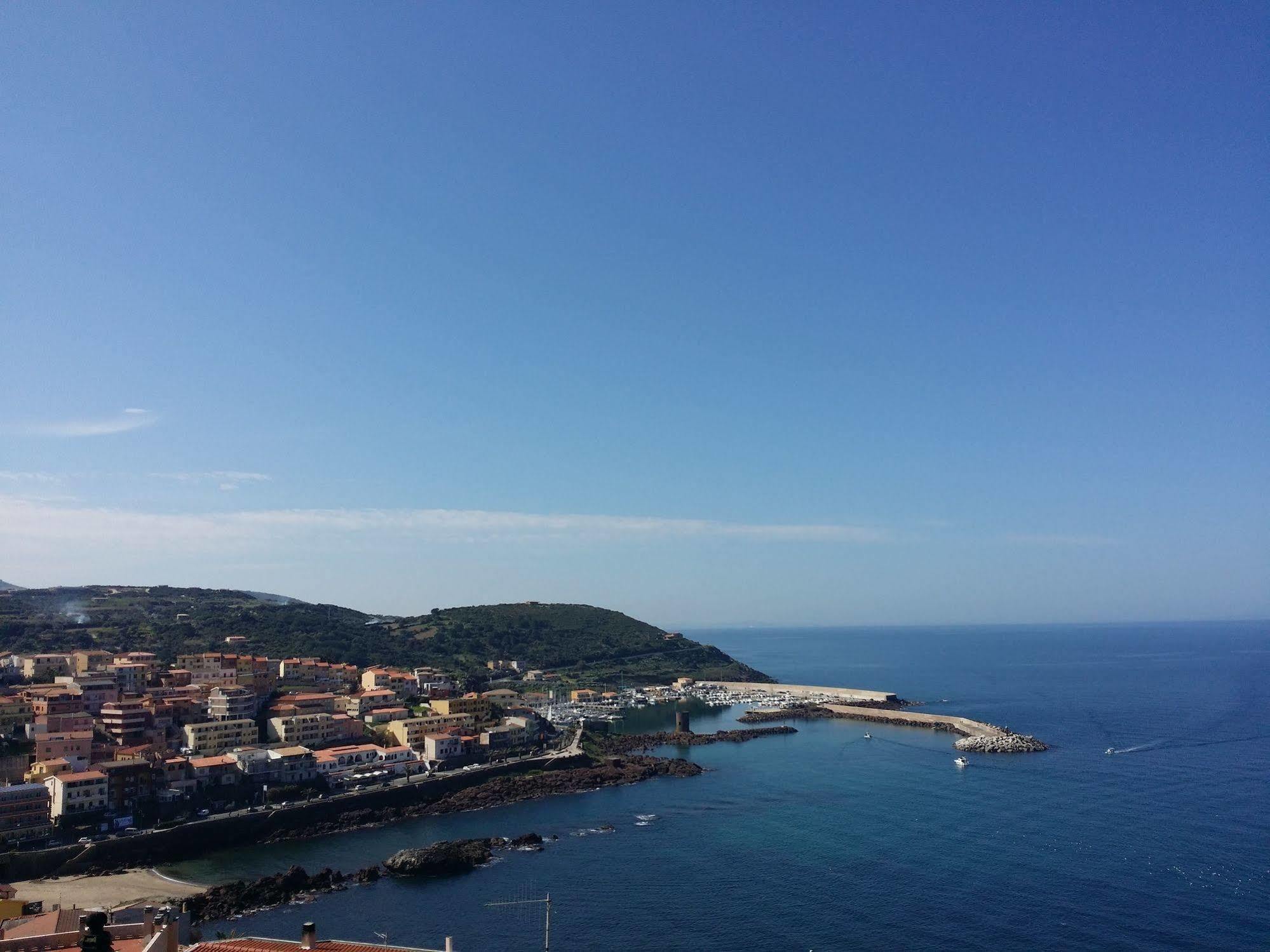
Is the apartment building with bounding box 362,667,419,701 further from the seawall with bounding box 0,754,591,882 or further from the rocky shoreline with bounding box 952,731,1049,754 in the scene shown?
the rocky shoreline with bounding box 952,731,1049,754

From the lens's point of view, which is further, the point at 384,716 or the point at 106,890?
the point at 384,716

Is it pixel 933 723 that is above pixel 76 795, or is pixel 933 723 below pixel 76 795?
below

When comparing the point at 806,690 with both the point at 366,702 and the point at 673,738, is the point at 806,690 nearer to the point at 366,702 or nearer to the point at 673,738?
the point at 673,738

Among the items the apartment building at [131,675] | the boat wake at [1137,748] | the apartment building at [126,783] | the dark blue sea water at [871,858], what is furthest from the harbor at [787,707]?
the apartment building at [126,783]

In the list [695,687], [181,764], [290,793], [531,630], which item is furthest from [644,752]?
[531,630]

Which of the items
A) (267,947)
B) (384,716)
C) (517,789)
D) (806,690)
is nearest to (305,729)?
(384,716)

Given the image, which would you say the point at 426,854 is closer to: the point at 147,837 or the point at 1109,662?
the point at 147,837
